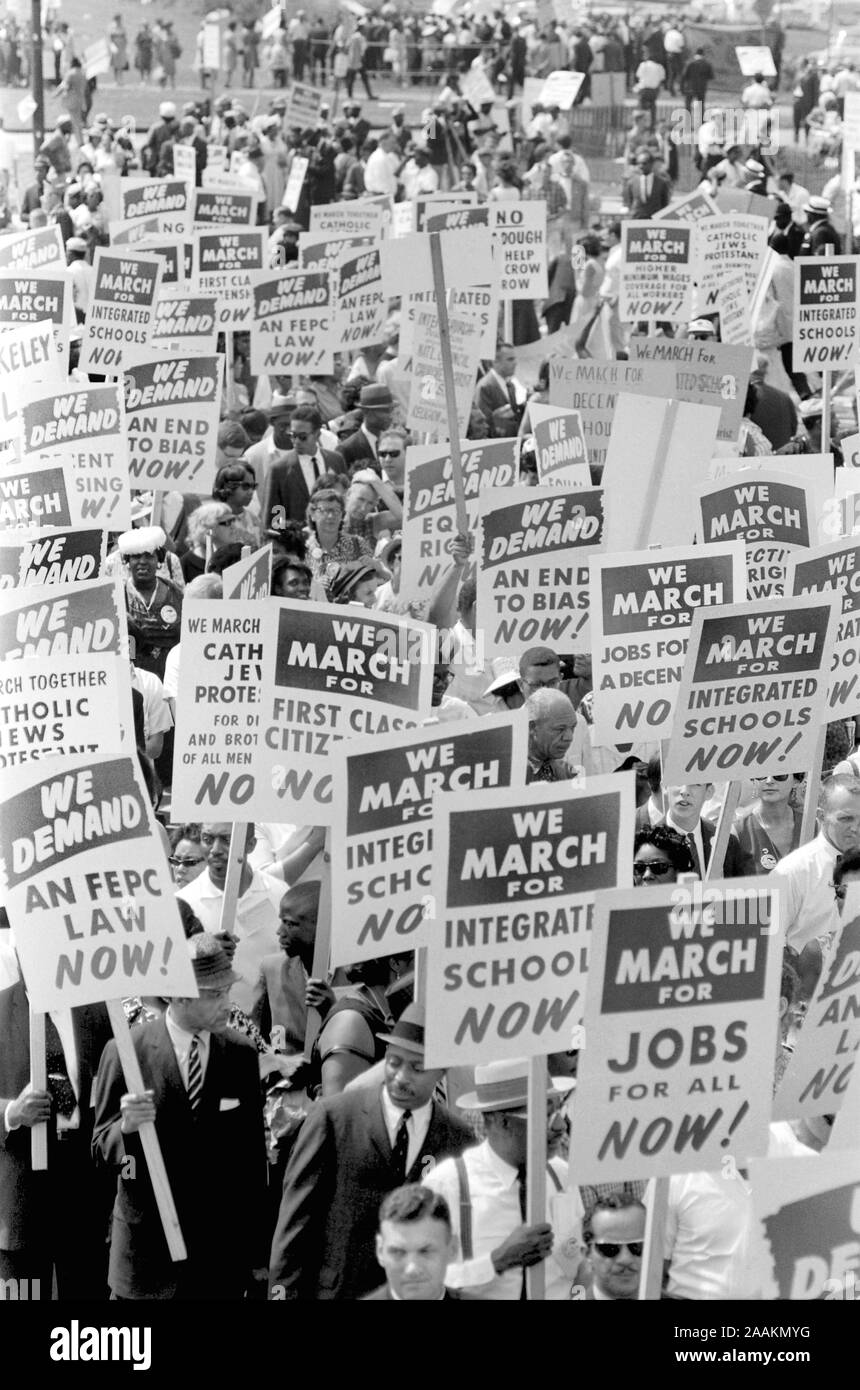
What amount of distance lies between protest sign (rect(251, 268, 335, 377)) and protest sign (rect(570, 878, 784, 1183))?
10.6m

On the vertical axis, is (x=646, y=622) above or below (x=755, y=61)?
below

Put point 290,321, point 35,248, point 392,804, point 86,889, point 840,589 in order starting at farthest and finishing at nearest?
point 35,248, point 290,321, point 840,589, point 392,804, point 86,889

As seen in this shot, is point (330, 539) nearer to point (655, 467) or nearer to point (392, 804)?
point (655, 467)

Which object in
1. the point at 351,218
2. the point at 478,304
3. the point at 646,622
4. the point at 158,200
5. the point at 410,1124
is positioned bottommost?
the point at 410,1124

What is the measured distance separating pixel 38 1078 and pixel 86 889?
0.51 meters

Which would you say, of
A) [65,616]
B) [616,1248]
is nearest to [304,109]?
[65,616]

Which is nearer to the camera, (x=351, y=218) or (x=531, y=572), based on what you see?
(x=531, y=572)

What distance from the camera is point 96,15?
44.2m

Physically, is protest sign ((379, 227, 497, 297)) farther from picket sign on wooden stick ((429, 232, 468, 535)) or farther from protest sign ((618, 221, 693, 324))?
protest sign ((618, 221, 693, 324))

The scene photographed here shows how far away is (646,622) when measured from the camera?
8.62 metres

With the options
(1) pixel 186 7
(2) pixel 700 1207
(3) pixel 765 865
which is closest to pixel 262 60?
(1) pixel 186 7

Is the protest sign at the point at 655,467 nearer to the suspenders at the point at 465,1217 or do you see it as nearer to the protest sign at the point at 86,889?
the protest sign at the point at 86,889
